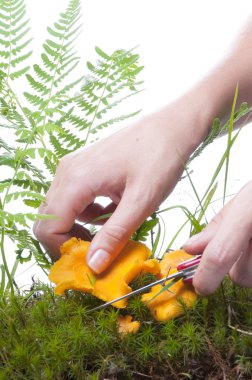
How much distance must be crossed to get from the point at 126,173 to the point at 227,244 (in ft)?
0.99

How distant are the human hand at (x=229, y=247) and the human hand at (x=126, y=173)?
7.9 inches

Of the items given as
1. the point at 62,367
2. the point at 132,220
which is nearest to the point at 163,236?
the point at 132,220

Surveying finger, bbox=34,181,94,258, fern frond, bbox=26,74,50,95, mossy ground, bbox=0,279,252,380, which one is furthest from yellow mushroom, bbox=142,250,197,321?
fern frond, bbox=26,74,50,95

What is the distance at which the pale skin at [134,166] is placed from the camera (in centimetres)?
100

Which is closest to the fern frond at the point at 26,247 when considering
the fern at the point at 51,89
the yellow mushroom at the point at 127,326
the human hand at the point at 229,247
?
the fern at the point at 51,89

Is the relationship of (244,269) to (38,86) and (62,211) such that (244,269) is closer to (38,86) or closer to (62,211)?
(62,211)

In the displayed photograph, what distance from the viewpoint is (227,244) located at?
805 millimetres

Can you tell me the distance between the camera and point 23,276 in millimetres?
1343

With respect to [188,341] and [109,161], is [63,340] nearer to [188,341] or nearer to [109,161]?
[188,341]

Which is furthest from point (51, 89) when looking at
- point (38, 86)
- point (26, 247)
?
point (26, 247)

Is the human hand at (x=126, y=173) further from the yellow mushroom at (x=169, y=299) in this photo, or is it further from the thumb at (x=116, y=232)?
the yellow mushroom at (x=169, y=299)

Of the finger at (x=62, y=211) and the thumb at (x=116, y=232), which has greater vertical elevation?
the finger at (x=62, y=211)

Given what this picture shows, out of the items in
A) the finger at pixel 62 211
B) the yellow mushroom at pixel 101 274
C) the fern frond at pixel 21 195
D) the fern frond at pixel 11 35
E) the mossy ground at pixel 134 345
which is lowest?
the mossy ground at pixel 134 345

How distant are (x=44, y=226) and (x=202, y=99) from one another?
1.28 feet
